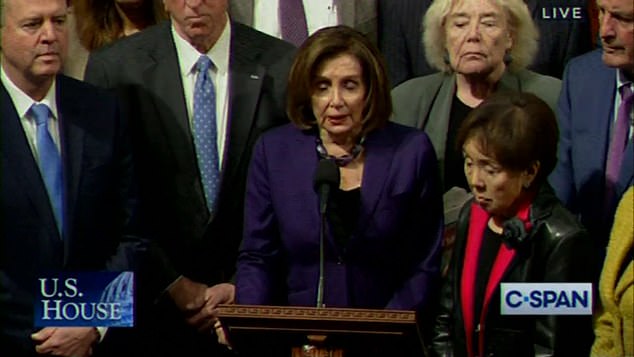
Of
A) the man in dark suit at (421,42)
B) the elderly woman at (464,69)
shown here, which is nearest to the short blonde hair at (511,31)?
the elderly woman at (464,69)

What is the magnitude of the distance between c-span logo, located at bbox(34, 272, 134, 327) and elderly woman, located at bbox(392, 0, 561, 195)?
99 centimetres

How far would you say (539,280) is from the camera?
5.61m

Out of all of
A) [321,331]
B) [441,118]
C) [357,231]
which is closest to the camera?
[321,331]

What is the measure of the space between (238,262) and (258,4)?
0.89 m

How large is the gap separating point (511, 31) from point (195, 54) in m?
0.93

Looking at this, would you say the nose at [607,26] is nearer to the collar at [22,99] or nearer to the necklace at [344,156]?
the necklace at [344,156]

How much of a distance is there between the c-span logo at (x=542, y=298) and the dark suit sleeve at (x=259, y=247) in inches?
25.7

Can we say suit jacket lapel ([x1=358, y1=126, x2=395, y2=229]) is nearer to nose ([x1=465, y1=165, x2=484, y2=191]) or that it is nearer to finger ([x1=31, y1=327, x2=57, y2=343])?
nose ([x1=465, y1=165, x2=484, y2=191])

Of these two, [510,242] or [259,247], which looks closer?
[510,242]

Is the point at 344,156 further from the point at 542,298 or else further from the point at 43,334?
the point at 43,334

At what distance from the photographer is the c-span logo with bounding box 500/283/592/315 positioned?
18.3 ft

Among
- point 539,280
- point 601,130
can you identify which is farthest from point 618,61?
point 539,280

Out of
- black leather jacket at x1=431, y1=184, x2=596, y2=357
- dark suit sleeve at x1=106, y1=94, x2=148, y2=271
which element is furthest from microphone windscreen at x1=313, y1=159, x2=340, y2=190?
dark suit sleeve at x1=106, y1=94, x2=148, y2=271

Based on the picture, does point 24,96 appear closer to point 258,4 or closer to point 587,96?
point 258,4
